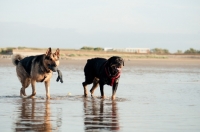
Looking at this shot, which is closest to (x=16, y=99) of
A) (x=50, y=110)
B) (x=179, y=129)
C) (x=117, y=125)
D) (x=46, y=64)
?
(x=46, y=64)

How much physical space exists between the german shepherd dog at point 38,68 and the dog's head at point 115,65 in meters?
1.58

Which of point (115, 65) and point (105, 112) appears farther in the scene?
point (115, 65)

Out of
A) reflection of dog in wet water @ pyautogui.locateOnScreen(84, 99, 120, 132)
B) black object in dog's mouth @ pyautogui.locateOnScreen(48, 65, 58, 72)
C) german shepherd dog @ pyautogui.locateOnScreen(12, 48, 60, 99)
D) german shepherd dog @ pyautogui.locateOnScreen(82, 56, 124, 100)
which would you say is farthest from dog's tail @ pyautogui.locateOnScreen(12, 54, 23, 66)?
reflection of dog in wet water @ pyautogui.locateOnScreen(84, 99, 120, 132)

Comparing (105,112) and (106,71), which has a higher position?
(106,71)

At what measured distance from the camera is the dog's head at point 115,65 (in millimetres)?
14539

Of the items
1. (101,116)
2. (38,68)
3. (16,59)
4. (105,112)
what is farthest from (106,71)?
(101,116)

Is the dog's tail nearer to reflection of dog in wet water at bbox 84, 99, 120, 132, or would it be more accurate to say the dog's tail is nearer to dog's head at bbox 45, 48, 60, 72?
dog's head at bbox 45, 48, 60, 72

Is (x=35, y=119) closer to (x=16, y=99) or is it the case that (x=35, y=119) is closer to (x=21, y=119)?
(x=21, y=119)

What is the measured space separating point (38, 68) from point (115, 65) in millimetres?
2033

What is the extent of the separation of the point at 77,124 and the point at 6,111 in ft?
7.32

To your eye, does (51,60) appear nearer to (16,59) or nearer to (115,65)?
(115,65)

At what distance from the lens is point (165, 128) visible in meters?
8.88

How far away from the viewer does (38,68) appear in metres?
14.1

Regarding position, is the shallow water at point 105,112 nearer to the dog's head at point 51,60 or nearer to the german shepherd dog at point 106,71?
the german shepherd dog at point 106,71
